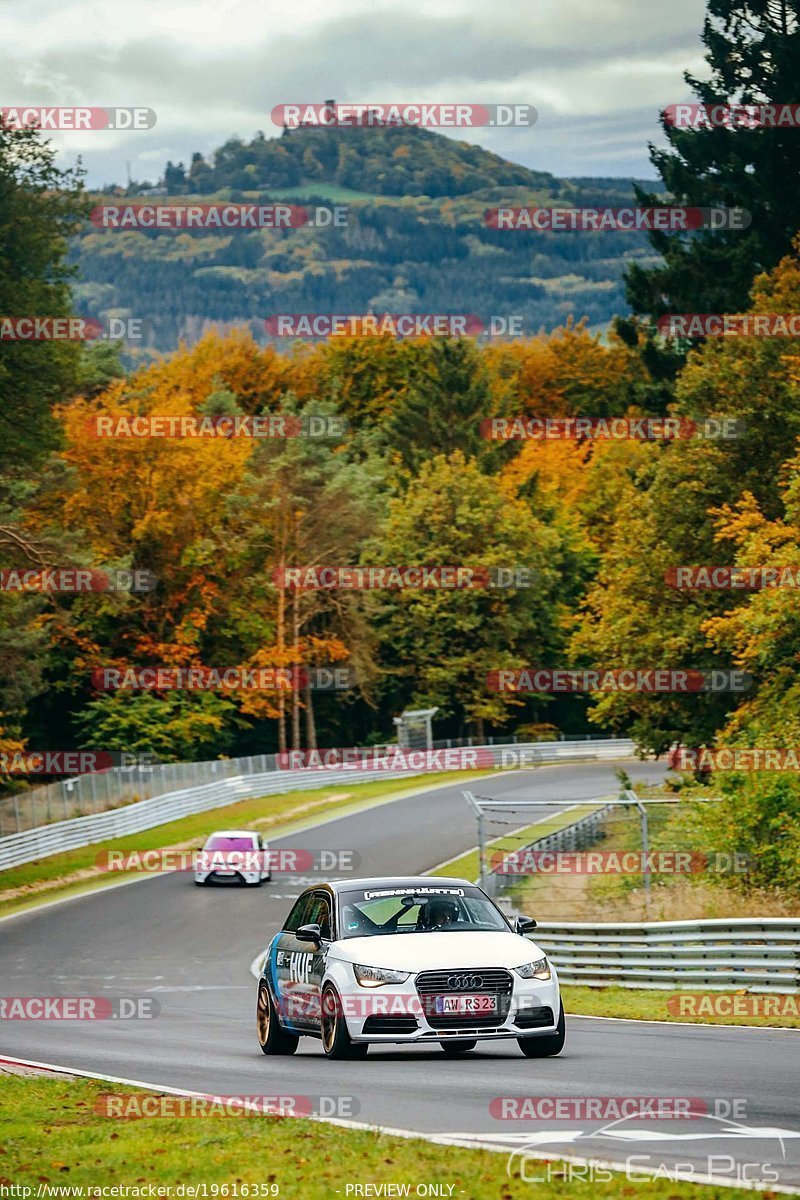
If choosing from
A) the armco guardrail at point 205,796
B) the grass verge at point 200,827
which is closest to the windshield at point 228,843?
the grass verge at point 200,827

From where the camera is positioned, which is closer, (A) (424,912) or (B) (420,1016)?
(B) (420,1016)

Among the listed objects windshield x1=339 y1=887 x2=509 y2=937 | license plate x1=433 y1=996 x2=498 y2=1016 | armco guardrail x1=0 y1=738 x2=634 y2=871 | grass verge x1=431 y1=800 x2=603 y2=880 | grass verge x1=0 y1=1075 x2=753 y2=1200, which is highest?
grass verge x1=0 y1=1075 x2=753 y2=1200

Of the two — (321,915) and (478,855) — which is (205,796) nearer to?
(478,855)

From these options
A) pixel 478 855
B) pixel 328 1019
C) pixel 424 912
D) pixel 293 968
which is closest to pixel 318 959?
pixel 328 1019

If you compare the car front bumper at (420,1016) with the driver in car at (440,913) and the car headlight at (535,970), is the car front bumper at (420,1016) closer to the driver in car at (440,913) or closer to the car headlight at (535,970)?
the car headlight at (535,970)

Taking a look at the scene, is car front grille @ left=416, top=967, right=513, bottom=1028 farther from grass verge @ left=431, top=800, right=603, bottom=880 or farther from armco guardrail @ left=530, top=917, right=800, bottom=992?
grass verge @ left=431, top=800, right=603, bottom=880

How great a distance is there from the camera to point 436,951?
13.9m

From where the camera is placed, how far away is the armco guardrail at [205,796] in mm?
48281

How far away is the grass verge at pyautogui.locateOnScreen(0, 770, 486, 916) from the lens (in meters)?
44.4

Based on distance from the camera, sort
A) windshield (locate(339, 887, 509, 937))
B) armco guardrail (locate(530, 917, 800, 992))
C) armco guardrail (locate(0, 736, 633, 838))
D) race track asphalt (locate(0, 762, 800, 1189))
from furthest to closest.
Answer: armco guardrail (locate(0, 736, 633, 838))
armco guardrail (locate(530, 917, 800, 992))
windshield (locate(339, 887, 509, 937))
race track asphalt (locate(0, 762, 800, 1189))

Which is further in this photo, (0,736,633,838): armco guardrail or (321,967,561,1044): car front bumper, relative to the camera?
(0,736,633,838): armco guardrail

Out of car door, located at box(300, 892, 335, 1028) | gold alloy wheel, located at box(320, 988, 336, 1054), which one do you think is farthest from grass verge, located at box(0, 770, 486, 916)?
gold alloy wheel, located at box(320, 988, 336, 1054)

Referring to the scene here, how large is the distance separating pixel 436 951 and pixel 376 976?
20.9 inches

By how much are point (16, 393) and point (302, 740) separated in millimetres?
48355
